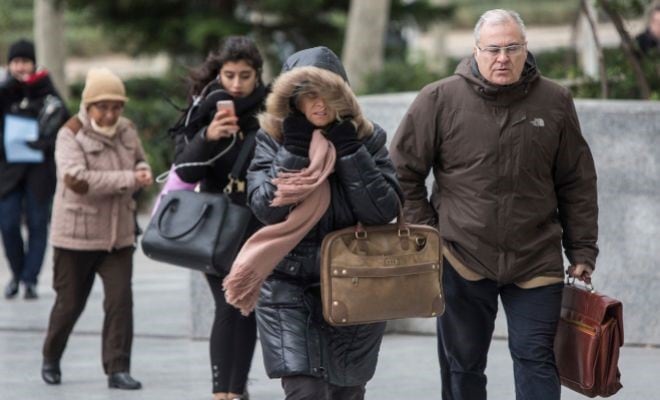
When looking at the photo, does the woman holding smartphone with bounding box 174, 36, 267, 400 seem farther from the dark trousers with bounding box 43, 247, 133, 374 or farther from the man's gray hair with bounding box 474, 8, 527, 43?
the man's gray hair with bounding box 474, 8, 527, 43

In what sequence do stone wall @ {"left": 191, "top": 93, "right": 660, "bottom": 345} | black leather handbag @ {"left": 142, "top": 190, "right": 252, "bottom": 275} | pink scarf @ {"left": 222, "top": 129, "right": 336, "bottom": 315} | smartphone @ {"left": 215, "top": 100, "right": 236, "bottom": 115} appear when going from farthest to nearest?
1. stone wall @ {"left": 191, "top": 93, "right": 660, "bottom": 345}
2. smartphone @ {"left": 215, "top": 100, "right": 236, "bottom": 115}
3. black leather handbag @ {"left": 142, "top": 190, "right": 252, "bottom": 275}
4. pink scarf @ {"left": 222, "top": 129, "right": 336, "bottom": 315}

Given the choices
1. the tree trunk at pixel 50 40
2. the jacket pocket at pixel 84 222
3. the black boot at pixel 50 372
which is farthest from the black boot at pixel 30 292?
the tree trunk at pixel 50 40

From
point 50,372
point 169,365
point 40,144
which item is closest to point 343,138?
point 50,372

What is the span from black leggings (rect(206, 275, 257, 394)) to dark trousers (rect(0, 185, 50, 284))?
4249 mm

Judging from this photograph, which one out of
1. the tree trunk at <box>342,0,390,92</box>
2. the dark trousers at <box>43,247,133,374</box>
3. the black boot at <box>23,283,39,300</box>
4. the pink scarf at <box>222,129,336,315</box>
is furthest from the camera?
the tree trunk at <box>342,0,390,92</box>

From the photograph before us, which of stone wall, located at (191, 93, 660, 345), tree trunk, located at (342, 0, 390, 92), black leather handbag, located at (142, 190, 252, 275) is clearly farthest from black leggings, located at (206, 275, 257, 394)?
tree trunk, located at (342, 0, 390, 92)

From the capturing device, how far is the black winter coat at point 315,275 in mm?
5234

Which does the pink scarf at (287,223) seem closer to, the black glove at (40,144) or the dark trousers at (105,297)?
the dark trousers at (105,297)

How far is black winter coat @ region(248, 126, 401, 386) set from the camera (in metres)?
5.23

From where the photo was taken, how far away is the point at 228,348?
6.81 meters

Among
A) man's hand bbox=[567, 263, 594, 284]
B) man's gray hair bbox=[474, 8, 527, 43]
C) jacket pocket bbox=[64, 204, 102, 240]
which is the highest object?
man's gray hair bbox=[474, 8, 527, 43]

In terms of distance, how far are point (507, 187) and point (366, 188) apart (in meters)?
0.71

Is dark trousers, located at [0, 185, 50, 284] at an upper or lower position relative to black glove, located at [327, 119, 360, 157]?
lower

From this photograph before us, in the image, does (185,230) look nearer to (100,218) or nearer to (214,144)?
(214,144)
